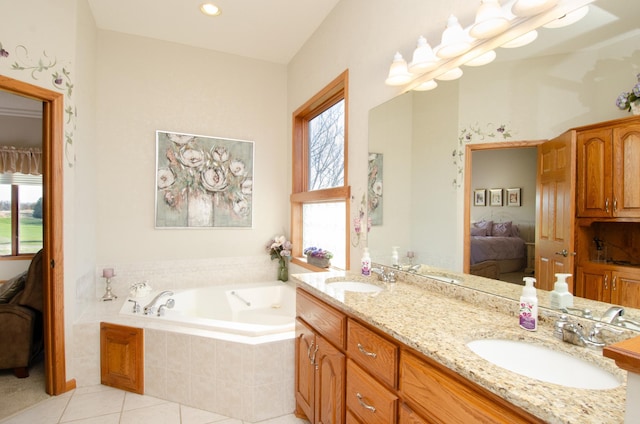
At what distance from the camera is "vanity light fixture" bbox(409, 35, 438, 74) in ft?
5.25

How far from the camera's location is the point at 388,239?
2.03 meters

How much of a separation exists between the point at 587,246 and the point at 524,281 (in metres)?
0.25

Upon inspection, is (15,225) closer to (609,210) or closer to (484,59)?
(484,59)

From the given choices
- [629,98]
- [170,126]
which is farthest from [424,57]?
[170,126]

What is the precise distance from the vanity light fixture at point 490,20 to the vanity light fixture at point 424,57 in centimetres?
29

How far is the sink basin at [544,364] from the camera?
2.82 ft

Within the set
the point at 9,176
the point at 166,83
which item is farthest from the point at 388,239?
the point at 9,176

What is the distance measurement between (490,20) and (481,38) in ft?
0.31

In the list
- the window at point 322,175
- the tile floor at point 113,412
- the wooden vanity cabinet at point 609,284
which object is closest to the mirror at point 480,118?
the wooden vanity cabinet at point 609,284

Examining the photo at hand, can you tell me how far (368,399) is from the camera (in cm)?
128

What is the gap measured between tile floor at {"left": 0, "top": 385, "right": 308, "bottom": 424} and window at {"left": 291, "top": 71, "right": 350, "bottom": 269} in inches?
56.3

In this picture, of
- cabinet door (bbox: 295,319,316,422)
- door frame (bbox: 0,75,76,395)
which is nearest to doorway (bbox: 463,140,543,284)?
cabinet door (bbox: 295,319,316,422)

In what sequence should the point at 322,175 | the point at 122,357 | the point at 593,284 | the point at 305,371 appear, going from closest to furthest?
the point at 593,284 → the point at 305,371 → the point at 122,357 → the point at 322,175

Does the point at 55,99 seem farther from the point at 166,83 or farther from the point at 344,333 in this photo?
the point at 344,333
